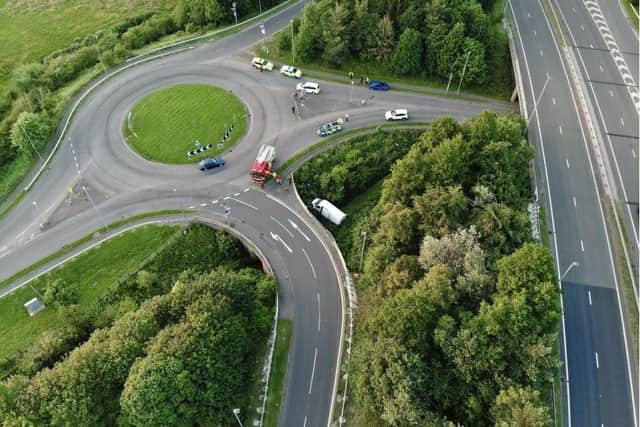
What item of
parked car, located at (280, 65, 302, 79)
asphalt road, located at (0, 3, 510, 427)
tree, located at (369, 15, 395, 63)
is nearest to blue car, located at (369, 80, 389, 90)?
asphalt road, located at (0, 3, 510, 427)

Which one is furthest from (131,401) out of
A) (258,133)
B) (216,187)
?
(258,133)

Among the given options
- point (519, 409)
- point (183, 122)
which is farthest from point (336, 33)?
point (519, 409)

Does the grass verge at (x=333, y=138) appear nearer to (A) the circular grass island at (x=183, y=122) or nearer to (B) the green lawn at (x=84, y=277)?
(A) the circular grass island at (x=183, y=122)

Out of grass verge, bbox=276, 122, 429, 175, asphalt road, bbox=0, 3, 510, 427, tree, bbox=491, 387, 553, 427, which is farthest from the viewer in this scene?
grass verge, bbox=276, 122, 429, 175

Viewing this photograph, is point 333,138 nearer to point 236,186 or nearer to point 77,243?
point 236,186

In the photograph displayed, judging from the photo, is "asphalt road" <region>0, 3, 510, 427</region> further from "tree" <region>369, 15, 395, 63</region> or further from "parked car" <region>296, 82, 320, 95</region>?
"tree" <region>369, 15, 395, 63</region>

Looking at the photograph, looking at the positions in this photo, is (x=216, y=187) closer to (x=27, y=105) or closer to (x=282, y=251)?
(x=282, y=251)
